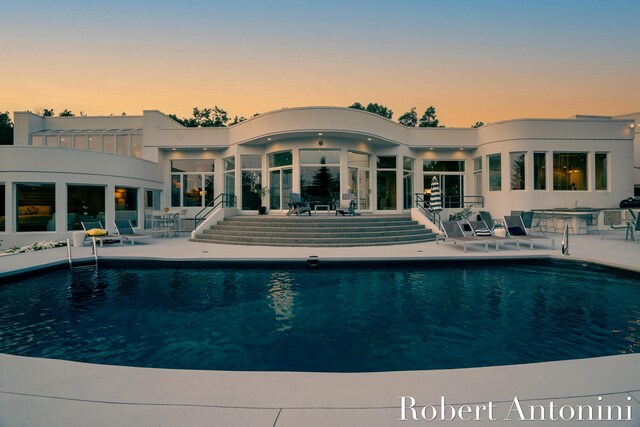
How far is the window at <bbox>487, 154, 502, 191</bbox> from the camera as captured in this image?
16.4m

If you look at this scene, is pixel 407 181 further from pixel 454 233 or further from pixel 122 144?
pixel 122 144

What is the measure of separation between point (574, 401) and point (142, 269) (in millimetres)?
8747

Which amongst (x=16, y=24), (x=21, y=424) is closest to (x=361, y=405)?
(x=21, y=424)

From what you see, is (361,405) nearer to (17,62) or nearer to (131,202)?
(131,202)

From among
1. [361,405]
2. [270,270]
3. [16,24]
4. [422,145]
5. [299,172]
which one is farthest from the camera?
[422,145]

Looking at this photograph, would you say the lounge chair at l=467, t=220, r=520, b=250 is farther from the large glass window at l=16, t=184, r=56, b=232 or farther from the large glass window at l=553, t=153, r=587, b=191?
the large glass window at l=16, t=184, r=56, b=232

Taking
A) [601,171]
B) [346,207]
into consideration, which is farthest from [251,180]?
Answer: [601,171]

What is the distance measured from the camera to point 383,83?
62.8ft

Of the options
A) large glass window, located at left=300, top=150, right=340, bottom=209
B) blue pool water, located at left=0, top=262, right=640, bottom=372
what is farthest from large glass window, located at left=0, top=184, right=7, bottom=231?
large glass window, located at left=300, top=150, right=340, bottom=209

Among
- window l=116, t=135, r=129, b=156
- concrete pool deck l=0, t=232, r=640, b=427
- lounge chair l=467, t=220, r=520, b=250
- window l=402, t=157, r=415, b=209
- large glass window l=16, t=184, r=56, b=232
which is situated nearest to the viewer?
concrete pool deck l=0, t=232, r=640, b=427

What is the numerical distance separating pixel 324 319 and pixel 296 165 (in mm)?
11383

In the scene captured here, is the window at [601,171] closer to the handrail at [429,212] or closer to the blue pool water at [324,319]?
the handrail at [429,212]

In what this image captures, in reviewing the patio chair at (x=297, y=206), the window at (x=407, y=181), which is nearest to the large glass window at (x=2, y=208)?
the patio chair at (x=297, y=206)

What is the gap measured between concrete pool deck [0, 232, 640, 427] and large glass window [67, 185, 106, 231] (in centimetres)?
1267
